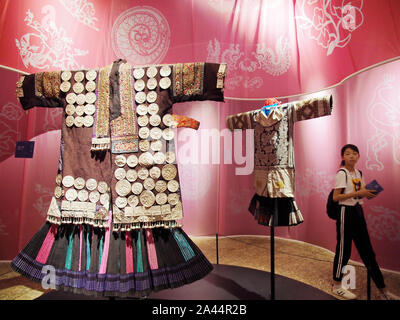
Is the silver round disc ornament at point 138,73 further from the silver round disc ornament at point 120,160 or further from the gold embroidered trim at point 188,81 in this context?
the silver round disc ornament at point 120,160

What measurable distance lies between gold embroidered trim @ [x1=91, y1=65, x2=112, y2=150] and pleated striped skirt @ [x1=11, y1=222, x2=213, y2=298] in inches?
20.1

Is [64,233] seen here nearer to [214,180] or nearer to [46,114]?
[46,114]

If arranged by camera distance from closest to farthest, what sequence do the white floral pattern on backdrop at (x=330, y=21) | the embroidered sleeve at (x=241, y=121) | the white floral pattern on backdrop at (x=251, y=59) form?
the embroidered sleeve at (x=241, y=121), the white floral pattern on backdrop at (x=330, y=21), the white floral pattern on backdrop at (x=251, y=59)

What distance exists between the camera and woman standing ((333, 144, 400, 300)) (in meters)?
1.93

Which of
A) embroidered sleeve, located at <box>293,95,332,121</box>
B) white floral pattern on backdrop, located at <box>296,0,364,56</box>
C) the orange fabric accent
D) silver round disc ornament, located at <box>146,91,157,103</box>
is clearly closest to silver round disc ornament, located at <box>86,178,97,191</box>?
silver round disc ornament, located at <box>146,91,157,103</box>

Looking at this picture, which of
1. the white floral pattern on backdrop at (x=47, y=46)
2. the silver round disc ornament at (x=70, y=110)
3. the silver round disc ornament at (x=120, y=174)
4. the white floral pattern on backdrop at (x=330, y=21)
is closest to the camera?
the silver round disc ornament at (x=120, y=174)

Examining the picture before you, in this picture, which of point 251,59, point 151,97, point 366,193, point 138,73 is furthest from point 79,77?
point 366,193

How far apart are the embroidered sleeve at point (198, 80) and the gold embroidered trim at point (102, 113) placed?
1.39 ft

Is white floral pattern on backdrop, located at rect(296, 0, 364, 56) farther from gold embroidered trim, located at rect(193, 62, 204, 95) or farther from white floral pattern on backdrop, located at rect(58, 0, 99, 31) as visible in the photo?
white floral pattern on backdrop, located at rect(58, 0, 99, 31)

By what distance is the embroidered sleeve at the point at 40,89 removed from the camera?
164 cm

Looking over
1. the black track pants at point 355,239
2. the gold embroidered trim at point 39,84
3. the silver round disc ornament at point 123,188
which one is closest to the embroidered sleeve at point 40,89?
the gold embroidered trim at point 39,84

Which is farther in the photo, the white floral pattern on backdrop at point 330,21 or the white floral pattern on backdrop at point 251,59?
the white floral pattern on backdrop at point 251,59

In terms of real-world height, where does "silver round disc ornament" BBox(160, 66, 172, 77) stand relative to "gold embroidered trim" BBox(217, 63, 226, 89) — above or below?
above
